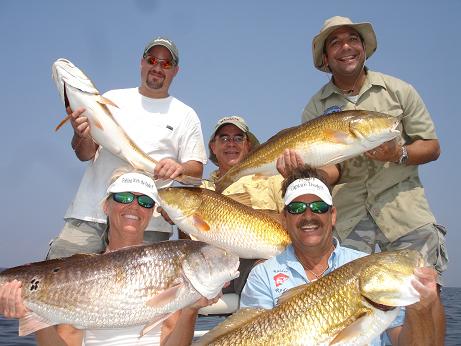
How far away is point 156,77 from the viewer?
7.31 m

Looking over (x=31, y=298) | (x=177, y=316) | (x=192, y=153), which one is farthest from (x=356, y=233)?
(x=31, y=298)

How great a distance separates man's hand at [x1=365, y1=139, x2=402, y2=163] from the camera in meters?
6.36

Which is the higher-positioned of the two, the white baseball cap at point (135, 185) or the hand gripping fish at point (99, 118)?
the hand gripping fish at point (99, 118)

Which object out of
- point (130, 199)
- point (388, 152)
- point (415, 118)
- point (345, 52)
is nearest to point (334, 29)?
point (345, 52)

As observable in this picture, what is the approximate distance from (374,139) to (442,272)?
6.05 ft

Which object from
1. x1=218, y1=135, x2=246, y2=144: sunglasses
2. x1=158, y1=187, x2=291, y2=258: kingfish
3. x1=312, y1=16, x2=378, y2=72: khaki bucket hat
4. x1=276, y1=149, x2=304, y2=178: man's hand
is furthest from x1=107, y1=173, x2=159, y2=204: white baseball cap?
x1=312, y1=16, x2=378, y2=72: khaki bucket hat

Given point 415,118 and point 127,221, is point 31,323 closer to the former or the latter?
point 127,221

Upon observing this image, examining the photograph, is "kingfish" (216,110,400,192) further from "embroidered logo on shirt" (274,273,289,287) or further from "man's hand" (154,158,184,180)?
"embroidered logo on shirt" (274,273,289,287)

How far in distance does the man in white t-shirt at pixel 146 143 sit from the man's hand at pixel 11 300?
2.13m

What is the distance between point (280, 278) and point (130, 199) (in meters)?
1.66

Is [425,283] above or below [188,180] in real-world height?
below

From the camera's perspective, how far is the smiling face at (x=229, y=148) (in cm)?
781

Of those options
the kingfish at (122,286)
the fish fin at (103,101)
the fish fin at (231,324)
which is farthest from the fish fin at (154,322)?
the fish fin at (103,101)

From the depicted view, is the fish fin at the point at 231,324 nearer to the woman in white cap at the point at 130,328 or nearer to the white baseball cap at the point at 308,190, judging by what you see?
the woman in white cap at the point at 130,328
